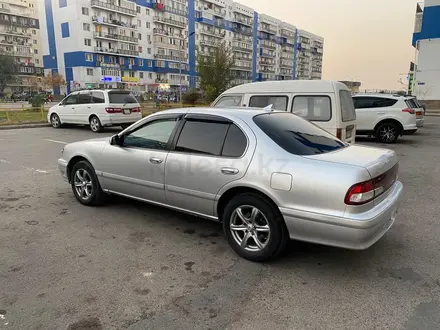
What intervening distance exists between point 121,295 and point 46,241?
157 centimetres

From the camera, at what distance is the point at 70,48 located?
63469mm

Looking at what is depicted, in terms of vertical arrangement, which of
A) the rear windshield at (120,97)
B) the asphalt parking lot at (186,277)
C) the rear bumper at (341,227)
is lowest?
the asphalt parking lot at (186,277)

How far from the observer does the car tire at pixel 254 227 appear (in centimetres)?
337

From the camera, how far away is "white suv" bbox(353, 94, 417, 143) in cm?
1257

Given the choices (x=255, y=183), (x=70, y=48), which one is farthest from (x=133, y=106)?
(x=70, y=48)

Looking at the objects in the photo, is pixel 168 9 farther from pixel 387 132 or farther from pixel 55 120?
pixel 387 132

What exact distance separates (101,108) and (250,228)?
12430 mm

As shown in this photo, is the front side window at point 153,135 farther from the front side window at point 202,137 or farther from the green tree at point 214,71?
the green tree at point 214,71

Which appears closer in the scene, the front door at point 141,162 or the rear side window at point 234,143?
the rear side window at point 234,143

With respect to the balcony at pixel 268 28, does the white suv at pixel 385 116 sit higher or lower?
lower

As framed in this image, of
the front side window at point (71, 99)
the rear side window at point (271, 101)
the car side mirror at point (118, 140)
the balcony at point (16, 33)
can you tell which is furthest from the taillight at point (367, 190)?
the balcony at point (16, 33)

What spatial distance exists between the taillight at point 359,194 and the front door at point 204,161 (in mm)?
1007

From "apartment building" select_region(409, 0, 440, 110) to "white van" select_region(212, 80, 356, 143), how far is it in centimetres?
3651

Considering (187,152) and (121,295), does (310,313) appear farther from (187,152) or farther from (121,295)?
(187,152)
